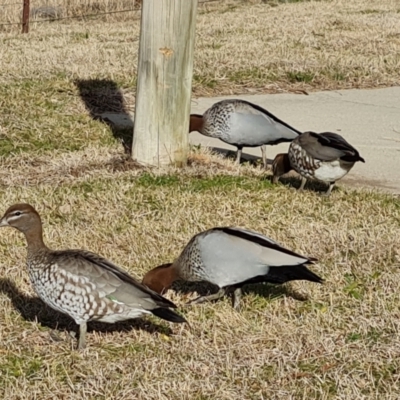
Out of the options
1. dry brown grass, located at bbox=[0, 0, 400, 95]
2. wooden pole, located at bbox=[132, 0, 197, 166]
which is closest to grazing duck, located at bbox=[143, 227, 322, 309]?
wooden pole, located at bbox=[132, 0, 197, 166]

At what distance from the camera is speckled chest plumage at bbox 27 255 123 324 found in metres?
4.86

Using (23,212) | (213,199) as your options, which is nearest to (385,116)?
(213,199)

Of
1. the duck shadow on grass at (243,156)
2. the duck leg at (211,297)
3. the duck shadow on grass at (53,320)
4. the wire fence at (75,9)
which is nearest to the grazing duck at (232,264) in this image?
the duck leg at (211,297)

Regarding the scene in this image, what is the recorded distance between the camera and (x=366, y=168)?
850 cm

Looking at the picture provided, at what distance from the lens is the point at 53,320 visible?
5.46 metres

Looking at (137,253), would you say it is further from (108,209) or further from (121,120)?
(121,120)

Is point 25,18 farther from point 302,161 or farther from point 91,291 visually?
point 91,291

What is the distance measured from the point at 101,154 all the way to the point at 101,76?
2.80 m

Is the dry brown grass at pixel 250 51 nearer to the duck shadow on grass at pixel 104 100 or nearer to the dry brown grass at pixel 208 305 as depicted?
the duck shadow on grass at pixel 104 100

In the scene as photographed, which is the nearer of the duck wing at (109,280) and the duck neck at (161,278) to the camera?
the duck wing at (109,280)

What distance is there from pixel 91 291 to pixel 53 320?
27.8 inches

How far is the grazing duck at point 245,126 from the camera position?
838 cm

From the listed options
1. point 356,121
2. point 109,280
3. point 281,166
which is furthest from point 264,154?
point 109,280

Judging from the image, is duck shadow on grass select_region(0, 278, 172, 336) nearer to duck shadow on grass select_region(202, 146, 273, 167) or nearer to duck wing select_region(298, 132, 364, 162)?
duck wing select_region(298, 132, 364, 162)
